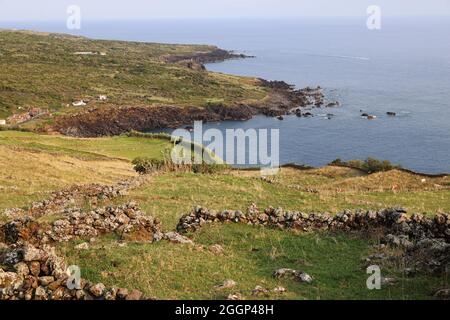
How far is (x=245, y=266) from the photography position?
16500 mm

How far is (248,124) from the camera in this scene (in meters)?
128

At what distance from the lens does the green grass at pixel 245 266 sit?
46.2 feet

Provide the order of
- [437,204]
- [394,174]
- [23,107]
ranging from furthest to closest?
[23,107], [394,174], [437,204]

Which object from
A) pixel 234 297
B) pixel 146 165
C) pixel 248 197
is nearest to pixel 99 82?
pixel 146 165

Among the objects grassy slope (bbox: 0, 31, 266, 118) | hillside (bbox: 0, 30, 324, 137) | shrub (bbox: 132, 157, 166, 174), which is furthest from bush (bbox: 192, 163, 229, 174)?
grassy slope (bbox: 0, 31, 266, 118)

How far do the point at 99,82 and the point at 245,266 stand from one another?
482ft

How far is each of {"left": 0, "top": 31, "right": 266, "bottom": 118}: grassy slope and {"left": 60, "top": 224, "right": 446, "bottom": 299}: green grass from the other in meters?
103

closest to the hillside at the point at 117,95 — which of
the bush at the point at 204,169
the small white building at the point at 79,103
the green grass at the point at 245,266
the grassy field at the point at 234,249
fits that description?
the small white building at the point at 79,103

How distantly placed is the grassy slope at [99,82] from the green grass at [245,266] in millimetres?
103011
